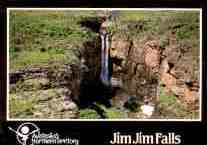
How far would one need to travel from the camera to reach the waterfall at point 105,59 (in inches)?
419

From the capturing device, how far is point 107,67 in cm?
1065

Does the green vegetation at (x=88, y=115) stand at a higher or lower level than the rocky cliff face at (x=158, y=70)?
lower

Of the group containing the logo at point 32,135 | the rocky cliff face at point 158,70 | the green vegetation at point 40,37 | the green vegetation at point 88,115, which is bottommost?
the logo at point 32,135

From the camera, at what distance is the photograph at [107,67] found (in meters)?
10.6

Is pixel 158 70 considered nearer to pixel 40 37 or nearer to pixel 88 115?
pixel 88 115

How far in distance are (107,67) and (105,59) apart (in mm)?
68

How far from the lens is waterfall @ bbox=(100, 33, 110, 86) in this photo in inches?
419

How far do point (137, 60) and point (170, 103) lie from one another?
0.45 metres

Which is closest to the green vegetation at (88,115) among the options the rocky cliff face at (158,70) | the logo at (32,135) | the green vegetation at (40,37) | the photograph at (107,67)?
the photograph at (107,67)

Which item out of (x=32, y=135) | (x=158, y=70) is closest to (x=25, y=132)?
(x=32, y=135)

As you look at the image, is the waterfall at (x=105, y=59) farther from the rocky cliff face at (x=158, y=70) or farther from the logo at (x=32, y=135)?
the logo at (x=32, y=135)

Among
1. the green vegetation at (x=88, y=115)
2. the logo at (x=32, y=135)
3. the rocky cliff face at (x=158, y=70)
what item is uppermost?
the rocky cliff face at (x=158, y=70)

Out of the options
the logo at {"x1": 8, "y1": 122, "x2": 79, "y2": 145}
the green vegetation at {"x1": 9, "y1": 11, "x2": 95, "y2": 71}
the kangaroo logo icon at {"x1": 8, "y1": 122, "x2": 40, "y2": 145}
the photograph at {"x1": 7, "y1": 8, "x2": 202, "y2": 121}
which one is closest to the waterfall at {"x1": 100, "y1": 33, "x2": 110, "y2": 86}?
the photograph at {"x1": 7, "y1": 8, "x2": 202, "y2": 121}

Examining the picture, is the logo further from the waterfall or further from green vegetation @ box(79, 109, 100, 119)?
the waterfall
